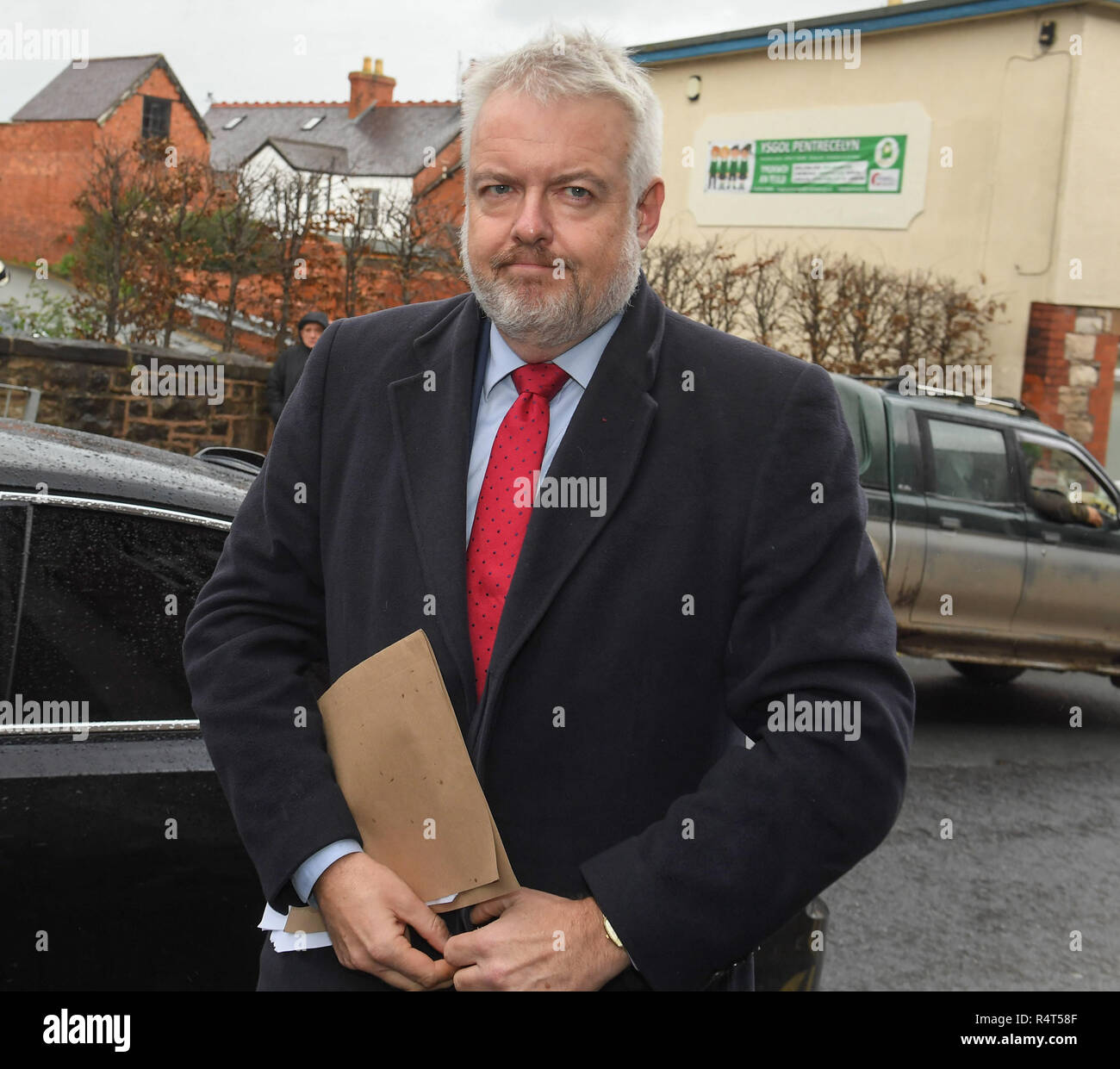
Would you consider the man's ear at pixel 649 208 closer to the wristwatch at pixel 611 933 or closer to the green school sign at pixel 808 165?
the wristwatch at pixel 611 933

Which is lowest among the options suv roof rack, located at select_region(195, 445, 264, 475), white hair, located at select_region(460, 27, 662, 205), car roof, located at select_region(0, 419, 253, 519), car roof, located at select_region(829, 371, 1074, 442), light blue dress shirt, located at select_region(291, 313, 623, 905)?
suv roof rack, located at select_region(195, 445, 264, 475)

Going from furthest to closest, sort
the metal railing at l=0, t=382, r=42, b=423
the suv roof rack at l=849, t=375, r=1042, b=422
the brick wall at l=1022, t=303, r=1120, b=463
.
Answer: the brick wall at l=1022, t=303, r=1120, b=463, the metal railing at l=0, t=382, r=42, b=423, the suv roof rack at l=849, t=375, r=1042, b=422

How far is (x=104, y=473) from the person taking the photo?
279 cm

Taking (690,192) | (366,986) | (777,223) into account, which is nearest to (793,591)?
(366,986)

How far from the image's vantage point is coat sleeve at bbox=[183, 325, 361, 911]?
1794 mm

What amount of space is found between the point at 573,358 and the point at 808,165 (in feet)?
64.5

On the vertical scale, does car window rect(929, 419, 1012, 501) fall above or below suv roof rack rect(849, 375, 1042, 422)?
below

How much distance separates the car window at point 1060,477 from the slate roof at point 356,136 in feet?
123

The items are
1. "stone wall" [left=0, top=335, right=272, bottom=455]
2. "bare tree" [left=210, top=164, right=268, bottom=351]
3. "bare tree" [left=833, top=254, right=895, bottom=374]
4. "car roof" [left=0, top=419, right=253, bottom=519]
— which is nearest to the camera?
"car roof" [left=0, top=419, right=253, bottom=519]

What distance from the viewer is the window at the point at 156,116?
44.6m

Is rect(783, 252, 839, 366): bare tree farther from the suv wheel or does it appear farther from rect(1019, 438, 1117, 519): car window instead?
rect(1019, 438, 1117, 519): car window

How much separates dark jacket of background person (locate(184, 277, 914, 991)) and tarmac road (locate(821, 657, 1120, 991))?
3.01 m

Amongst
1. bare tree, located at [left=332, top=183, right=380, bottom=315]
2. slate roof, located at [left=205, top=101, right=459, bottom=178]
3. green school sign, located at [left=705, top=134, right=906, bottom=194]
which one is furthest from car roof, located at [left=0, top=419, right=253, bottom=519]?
slate roof, located at [left=205, top=101, right=459, bottom=178]

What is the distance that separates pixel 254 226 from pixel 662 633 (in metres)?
12.0
